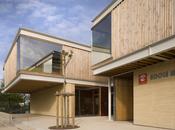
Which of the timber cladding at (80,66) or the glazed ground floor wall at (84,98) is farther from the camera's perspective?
the glazed ground floor wall at (84,98)

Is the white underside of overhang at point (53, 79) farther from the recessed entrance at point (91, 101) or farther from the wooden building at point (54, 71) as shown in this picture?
the recessed entrance at point (91, 101)

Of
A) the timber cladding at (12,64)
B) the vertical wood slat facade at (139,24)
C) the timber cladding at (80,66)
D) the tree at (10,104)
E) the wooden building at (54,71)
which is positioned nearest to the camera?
the vertical wood slat facade at (139,24)

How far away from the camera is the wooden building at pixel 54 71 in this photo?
23.5 m

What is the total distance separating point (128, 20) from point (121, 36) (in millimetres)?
1179

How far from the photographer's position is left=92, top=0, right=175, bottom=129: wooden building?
44.3ft

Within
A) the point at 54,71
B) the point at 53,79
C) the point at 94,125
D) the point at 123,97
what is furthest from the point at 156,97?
the point at 54,71

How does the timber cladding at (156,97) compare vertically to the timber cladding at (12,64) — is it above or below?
below

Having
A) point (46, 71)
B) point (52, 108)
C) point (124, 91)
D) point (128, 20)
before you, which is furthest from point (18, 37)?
point (128, 20)

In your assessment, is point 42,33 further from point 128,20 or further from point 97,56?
point 128,20

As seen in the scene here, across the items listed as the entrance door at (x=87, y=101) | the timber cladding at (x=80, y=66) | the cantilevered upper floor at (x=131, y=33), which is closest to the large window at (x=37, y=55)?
the timber cladding at (x=80, y=66)

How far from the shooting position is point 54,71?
24.4 metres

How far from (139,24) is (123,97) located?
274 inches

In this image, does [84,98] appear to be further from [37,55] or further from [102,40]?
[102,40]

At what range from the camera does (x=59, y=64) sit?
24469 mm
